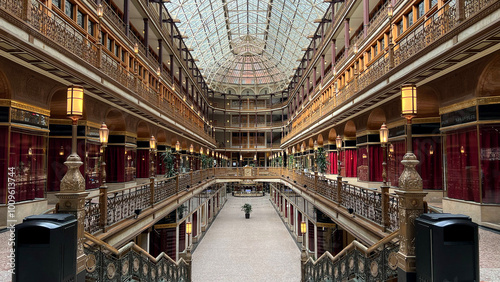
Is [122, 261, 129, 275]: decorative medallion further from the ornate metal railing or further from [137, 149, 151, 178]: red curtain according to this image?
[137, 149, 151, 178]: red curtain

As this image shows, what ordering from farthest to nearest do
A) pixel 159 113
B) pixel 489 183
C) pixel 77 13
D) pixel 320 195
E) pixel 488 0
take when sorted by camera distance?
pixel 159 113, pixel 320 195, pixel 77 13, pixel 489 183, pixel 488 0

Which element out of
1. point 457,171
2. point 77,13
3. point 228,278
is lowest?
point 228,278

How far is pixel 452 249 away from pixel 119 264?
19.5 ft

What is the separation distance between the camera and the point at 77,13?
13.5 meters

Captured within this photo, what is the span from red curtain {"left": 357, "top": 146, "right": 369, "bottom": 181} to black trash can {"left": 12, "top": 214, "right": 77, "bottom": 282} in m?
16.5

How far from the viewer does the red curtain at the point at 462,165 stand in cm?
891

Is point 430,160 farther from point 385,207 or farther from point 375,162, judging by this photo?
point 385,207

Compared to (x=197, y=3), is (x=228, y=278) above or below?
below

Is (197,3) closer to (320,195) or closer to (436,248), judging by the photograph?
(320,195)

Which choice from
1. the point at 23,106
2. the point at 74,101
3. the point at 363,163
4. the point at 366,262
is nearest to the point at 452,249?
the point at 366,262

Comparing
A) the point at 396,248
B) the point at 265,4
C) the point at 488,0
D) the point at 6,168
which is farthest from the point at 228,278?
the point at 265,4

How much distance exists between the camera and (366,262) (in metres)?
6.14

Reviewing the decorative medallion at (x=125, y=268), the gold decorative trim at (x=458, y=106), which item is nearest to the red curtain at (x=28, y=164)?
the decorative medallion at (x=125, y=268)

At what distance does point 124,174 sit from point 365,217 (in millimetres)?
13980
